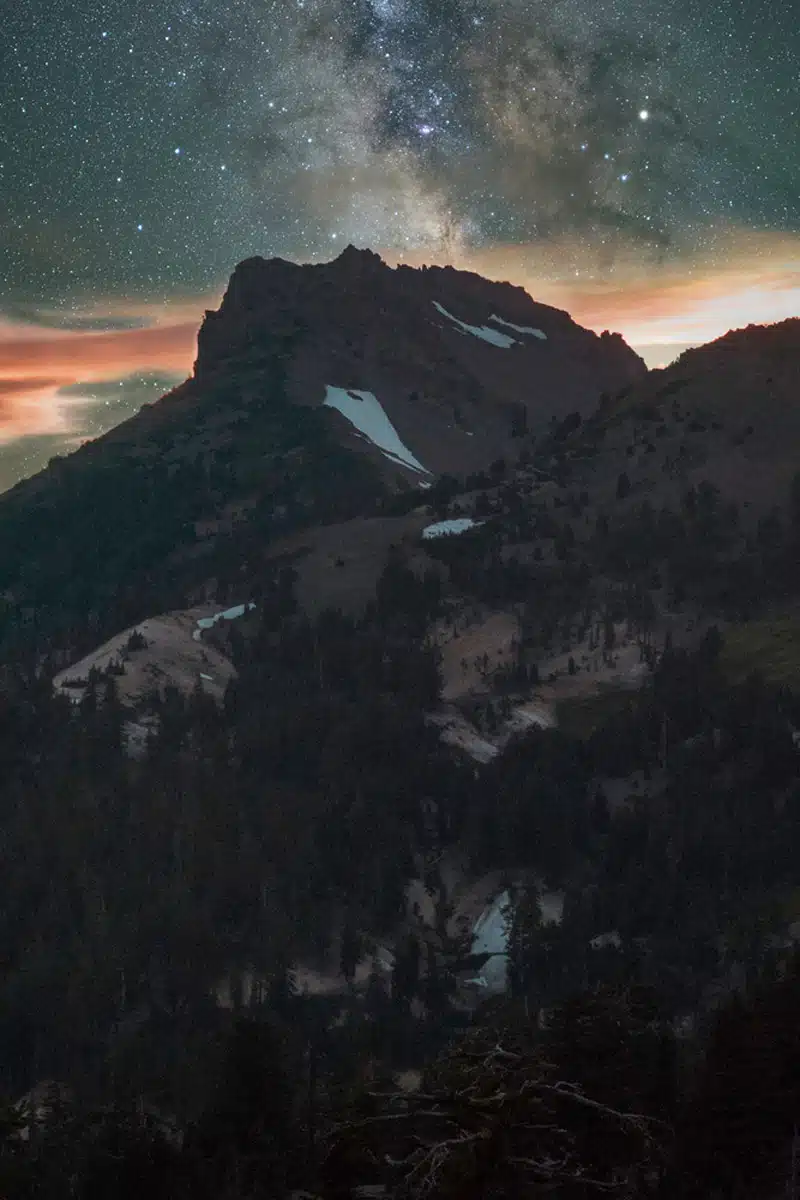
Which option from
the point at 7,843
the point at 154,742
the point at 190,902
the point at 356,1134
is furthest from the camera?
→ the point at 154,742

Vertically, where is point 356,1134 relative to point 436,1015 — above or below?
above

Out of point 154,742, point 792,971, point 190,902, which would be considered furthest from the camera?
point 154,742

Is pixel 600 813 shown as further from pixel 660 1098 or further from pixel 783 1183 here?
pixel 783 1183

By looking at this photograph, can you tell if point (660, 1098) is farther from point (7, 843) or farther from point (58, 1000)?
point (7, 843)

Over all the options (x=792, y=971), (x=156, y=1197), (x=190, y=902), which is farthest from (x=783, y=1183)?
(x=190, y=902)

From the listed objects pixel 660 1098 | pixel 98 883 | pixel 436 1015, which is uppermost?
pixel 660 1098

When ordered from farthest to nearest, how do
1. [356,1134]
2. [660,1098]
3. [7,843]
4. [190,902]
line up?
[7,843] → [190,902] → [660,1098] → [356,1134]

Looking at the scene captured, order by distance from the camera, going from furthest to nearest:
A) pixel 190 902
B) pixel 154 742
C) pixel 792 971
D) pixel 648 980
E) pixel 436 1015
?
pixel 154 742 → pixel 190 902 → pixel 436 1015 → pixel 648 980 → pixel 792 971

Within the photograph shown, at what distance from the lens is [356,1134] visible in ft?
77.0

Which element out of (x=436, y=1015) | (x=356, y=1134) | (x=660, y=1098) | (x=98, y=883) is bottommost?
(x=436, y=1015)

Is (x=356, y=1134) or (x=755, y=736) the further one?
(x=755, y=736)

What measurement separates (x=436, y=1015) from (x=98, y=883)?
44.1 meters

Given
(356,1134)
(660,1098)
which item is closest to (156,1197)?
(660,1098)

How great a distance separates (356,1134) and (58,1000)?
5134 inches
